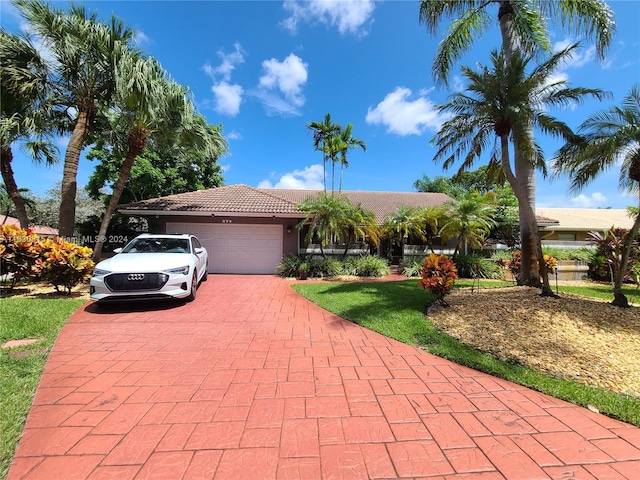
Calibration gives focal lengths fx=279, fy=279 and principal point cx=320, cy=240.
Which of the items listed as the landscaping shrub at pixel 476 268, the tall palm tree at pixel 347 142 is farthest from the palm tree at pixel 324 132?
the landscaping shrub at pixel 476 268

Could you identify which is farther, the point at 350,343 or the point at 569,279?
the point at 569,279

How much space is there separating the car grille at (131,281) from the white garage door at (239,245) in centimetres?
655

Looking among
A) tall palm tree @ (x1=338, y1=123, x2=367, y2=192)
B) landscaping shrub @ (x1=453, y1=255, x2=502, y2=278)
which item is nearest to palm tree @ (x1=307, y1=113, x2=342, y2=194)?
tall palm tree @ (x1=338, y1=123, x2=367, y2=192)

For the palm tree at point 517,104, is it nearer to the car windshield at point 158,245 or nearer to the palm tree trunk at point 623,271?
the palm tree trunk at point 623,271

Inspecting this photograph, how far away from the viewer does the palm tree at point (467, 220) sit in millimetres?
11836

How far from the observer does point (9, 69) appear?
27.5 feet

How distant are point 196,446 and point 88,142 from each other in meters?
13.8

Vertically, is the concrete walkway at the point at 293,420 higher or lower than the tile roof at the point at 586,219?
lower

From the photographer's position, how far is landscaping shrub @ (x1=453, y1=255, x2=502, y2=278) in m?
11.7

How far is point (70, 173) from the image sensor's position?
30.2ft

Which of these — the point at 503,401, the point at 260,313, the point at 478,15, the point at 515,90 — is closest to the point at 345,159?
the point at 478,15

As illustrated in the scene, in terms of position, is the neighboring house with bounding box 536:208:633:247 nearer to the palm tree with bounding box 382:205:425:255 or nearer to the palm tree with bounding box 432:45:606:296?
the palm tree with bounding box 382:205:425:255

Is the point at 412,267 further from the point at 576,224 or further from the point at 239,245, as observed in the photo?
the point at 576,224

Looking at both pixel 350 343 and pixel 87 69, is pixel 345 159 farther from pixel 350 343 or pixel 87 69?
pixel 350 343
